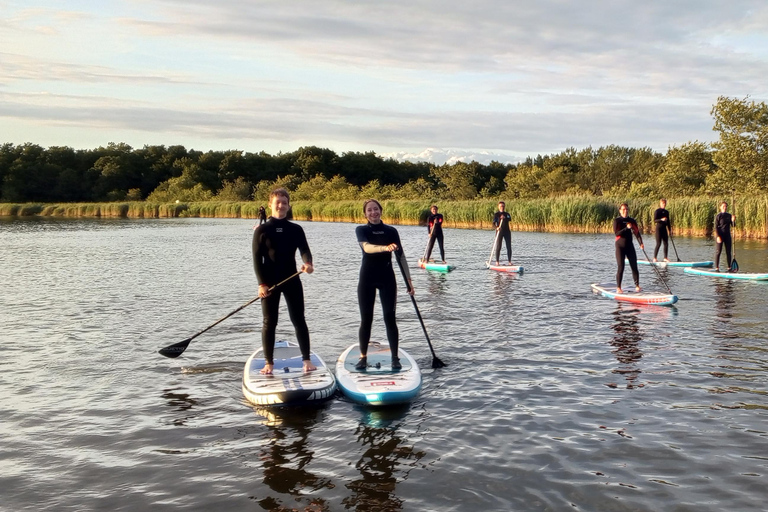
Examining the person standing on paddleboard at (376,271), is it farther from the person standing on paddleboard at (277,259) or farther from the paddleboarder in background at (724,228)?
the paddleboarder in background at (724,228)

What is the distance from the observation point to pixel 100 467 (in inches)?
246

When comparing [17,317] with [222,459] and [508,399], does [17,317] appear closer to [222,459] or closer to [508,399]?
[222,459]

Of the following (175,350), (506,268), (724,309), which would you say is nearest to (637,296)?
(724,309)

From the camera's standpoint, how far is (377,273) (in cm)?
854

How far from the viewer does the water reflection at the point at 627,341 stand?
9234 mm

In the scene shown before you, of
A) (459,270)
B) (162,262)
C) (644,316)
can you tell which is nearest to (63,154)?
(162,262)

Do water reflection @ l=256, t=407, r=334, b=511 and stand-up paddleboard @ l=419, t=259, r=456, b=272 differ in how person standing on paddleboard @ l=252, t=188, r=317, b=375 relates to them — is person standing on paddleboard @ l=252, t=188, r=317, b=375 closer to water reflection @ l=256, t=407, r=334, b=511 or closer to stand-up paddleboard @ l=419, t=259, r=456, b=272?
water reflection @ l=256, t=407, r=334, b=511

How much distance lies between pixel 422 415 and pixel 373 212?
2.54 m

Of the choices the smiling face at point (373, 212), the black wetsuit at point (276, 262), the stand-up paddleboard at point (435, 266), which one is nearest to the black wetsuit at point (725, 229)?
the stand-up paddleboard at point (435, 266)

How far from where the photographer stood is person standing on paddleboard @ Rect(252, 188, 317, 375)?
8.00 m

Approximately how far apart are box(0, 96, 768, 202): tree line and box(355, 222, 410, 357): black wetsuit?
3780 cm

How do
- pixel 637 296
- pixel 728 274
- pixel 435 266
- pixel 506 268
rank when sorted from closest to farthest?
1. pixel 637 296
2. pixel 728 274
3. pixel 506 268
4. pixel 435 266

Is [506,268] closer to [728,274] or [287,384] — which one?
[728,274]

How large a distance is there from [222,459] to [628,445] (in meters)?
3.96
